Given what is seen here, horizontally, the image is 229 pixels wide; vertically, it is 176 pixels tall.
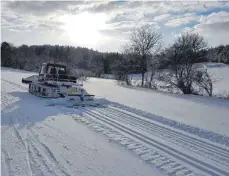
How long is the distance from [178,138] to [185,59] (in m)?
16.0

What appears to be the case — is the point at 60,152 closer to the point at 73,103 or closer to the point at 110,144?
the point at 110,144

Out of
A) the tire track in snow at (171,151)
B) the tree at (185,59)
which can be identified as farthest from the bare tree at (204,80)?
the tire track in snow at (171,151)

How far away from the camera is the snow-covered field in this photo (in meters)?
4.90

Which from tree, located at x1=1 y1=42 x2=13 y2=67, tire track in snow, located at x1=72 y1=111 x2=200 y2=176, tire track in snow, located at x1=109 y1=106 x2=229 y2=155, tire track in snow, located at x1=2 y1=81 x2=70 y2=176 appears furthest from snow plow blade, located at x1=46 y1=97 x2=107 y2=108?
tree, located at x1=1 y1=42 x2=13 y2=67

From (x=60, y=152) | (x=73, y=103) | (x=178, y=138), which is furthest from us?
(x=73, y=103)

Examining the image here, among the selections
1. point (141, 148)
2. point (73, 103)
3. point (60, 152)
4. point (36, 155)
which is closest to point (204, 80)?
point (73, 103)

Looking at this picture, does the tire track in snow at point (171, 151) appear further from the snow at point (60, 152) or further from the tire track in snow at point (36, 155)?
the tire track in snow at point (36, 155)

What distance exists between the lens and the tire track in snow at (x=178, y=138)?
5766mm

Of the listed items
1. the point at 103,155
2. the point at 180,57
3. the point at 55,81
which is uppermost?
the point at 180,57

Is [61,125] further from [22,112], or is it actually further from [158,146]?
[158,146]

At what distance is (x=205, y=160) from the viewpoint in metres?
5.40

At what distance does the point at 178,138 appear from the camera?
704cm

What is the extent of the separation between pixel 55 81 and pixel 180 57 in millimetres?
12268

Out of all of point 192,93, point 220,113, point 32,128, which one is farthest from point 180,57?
point 32,128
